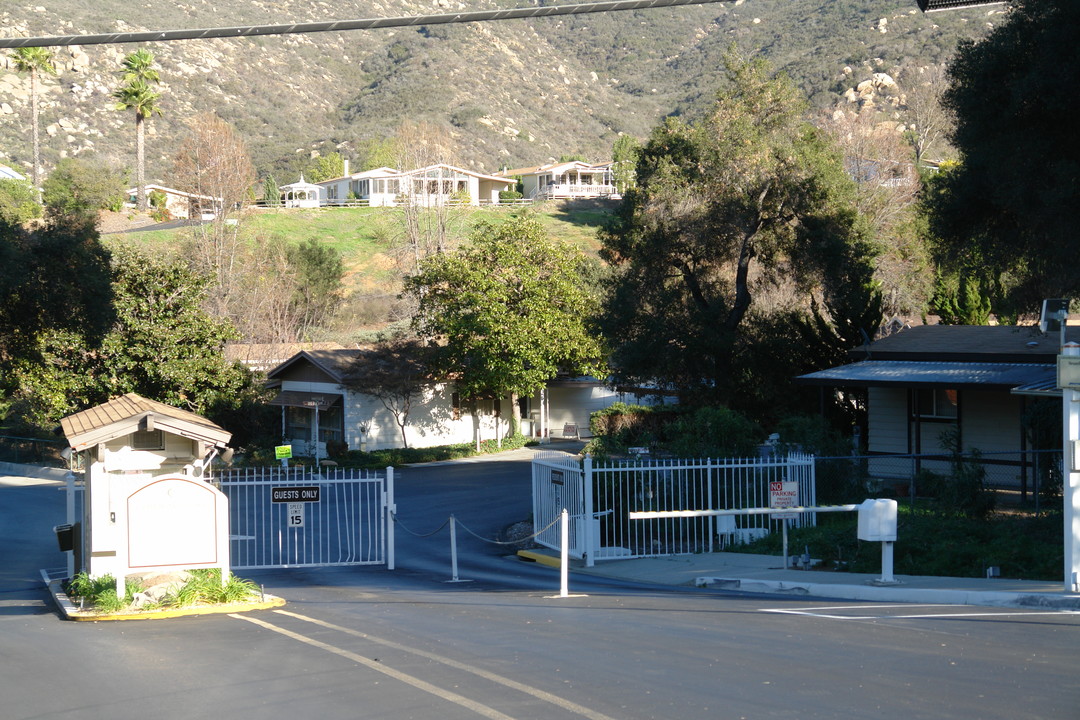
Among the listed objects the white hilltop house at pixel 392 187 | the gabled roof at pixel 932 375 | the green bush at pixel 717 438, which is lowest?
the green bush at pixel 717 438

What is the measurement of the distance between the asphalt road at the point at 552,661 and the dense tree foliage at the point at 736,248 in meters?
16.4

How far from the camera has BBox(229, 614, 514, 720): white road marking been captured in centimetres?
682

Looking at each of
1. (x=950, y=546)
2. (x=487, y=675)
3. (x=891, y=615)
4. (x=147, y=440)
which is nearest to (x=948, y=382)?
(x=950, y=546)

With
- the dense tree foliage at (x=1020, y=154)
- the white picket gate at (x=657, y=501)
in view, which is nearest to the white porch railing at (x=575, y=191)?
the dense tree foliage at (x=1020, y=154)

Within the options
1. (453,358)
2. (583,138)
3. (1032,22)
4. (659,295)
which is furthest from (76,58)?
(1032,22)

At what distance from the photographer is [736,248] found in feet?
96.6

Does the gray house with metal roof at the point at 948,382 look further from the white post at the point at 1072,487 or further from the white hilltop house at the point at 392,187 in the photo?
the white hilltop house at the point at 392,187

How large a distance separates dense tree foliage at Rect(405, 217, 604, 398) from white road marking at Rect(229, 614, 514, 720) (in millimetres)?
29030

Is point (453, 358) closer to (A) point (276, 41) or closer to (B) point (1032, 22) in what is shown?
(B) point (1032, 22)

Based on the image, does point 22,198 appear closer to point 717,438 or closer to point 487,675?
point 717,438

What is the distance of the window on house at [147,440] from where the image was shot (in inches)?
661

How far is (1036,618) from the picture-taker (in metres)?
10.5

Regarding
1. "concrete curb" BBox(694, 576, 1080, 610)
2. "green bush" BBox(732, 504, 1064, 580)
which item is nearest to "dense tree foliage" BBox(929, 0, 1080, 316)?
"green bush" BBox(732, 504, 1064, 580)

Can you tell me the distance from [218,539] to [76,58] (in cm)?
13406
